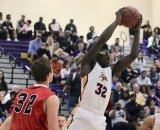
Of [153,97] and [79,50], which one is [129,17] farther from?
[79,50]

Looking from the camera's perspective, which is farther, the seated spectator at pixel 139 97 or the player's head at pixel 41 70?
the seated spectator at pixel 139 97

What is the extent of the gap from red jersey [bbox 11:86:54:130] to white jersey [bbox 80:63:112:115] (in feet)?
3.37

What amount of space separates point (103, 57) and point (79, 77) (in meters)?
7.77

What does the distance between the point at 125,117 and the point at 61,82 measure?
240 cm

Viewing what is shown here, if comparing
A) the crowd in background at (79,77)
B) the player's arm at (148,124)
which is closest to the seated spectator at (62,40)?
the crowd in background at (79,77)

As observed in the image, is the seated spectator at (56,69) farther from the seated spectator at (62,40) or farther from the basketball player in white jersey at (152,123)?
the basketball player in white jersey at (152,123)

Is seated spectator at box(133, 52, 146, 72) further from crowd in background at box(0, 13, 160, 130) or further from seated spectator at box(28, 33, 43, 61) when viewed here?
seated spectator at box(28, 33, 43, 61)

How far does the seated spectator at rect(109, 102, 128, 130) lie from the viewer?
39.0ft

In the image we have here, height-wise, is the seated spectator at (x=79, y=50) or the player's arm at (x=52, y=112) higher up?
the player's arm at (x=52, y=112)

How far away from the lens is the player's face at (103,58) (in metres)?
5.14

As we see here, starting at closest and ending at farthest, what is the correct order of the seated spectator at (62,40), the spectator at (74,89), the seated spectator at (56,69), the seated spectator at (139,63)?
the spectator at (74,89) < the seated spectator at (56,69) < the seated spectator at (62,40) < the seated spectator at (139,63)

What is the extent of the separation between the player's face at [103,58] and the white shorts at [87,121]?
1.73 feet

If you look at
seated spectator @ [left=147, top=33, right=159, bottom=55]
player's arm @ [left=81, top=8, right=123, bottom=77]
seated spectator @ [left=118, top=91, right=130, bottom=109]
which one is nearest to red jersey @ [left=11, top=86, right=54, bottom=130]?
player's arm @ [left=81, top=8, right=123, bottom=77]

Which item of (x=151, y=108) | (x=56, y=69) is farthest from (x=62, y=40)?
(x=151, y=108)
